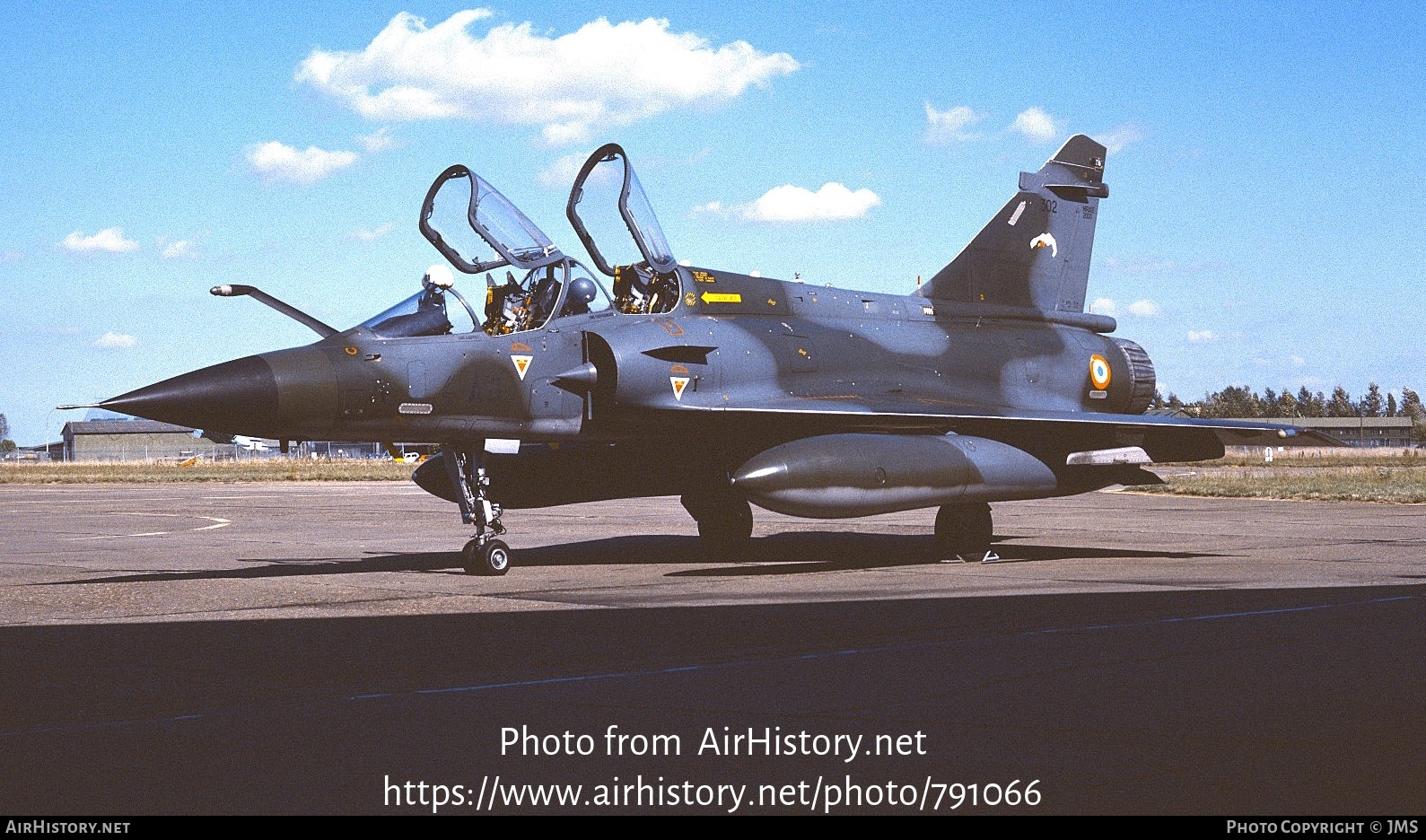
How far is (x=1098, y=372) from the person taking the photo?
19.5 meters

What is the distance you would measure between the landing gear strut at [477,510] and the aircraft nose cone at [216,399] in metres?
2.32

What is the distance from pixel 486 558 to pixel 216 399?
2892mm

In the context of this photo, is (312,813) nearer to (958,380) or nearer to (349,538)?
(958,380)

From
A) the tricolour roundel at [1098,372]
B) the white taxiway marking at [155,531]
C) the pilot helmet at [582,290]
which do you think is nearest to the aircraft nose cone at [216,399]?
the pilot helmet at [582,290]

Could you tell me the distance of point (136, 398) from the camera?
11508 millimetres

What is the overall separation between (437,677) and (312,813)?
2777 millimetres

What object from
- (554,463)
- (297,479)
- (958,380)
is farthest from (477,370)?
(297,479)

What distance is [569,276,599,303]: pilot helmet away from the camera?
585 inches

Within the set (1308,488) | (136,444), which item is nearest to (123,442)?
(136,444)

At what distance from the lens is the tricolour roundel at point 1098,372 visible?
19.4 metres

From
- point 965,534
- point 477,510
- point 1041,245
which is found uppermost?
point 1041,245

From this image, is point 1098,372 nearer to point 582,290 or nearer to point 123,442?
point 582,290

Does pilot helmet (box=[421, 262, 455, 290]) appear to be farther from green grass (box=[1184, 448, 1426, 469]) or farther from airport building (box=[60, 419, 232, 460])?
airport building (box=[60, 419, 232, 460])

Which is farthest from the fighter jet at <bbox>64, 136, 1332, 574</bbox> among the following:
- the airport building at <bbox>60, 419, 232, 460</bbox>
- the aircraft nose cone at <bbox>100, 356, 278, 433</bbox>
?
the airport building at <bbox>60, 419, 232, 460</bbox>
